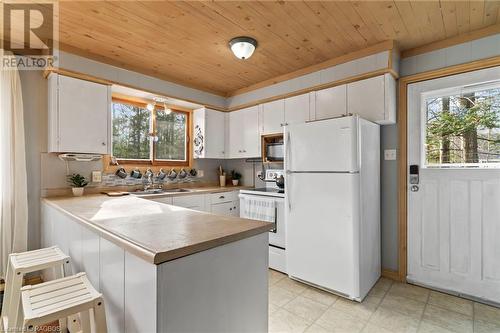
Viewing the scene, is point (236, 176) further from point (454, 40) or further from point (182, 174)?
point (454, 40)

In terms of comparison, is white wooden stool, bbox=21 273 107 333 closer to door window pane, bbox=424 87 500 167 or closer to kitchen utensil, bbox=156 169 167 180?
kitchen utensil, bbox=156 169 167 180

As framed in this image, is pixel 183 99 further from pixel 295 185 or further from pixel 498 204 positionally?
pixel 498 204

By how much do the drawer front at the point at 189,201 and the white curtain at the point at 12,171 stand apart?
140 cm

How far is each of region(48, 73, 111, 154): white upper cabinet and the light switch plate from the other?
2.95 metres

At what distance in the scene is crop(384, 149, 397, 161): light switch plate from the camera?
2.67 m

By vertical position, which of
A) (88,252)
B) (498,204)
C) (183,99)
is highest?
(183,99)

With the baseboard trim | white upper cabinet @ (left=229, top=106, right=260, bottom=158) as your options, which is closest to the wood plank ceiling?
white upper cabinet @ (left=229, top=106, right=260, bottom=158)

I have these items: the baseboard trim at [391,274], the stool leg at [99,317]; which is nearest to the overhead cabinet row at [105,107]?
the baseboard trim at [391,274]

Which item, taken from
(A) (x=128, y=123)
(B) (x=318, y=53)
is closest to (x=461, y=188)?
(B) (x=318, y=53)

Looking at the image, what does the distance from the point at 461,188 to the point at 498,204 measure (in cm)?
27

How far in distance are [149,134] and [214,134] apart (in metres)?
0.92

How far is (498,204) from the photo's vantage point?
215 cm

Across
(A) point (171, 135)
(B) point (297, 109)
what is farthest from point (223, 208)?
(B) point (297, 109)

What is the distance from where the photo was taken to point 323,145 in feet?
7.76
